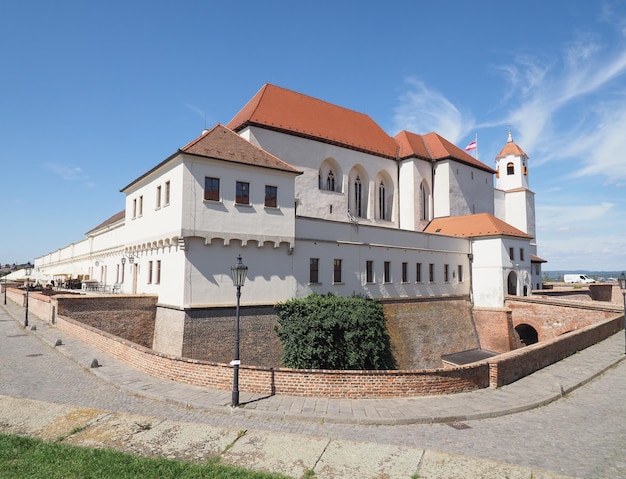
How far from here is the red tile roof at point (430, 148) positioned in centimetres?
3762

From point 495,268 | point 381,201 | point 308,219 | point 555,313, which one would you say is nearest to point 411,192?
point 381,201

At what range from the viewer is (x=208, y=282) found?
18812 mm

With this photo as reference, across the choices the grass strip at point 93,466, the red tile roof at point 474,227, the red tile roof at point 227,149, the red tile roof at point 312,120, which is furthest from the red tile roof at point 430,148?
the grass strip at point 93,466

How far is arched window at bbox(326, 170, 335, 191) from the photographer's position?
31.8 meters

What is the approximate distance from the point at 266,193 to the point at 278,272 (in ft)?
13.4

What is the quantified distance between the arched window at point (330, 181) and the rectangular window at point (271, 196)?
11.1 m

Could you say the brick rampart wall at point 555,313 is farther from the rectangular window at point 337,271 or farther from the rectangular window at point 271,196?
the rectangular window at point 271,196

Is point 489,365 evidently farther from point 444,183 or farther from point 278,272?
point 444,183

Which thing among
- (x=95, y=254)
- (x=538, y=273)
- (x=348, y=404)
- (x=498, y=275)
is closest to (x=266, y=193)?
(x=348, y=404)

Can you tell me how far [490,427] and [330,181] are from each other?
24645 millimetres

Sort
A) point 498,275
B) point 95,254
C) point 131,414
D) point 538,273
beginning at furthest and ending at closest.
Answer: point 538,273
point 95,254
point 498,275
point 131,414

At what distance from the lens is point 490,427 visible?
9102 millimetres

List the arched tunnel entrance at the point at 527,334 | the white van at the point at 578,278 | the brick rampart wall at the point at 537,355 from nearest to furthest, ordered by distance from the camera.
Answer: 1. the brick rampart wall at the point at 537,355
2. the arched tunnel entrance at the point at 527,334
3. the white van at the point at 578,278

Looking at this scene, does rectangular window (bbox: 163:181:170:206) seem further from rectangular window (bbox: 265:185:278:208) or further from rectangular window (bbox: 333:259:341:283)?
rectangular window (bbox: 333:259:341:283)
